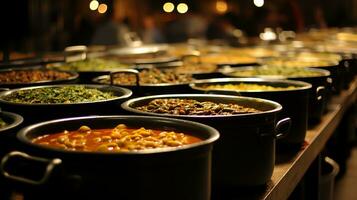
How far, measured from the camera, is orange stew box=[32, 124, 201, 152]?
157cm

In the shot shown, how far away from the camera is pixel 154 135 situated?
1.77m

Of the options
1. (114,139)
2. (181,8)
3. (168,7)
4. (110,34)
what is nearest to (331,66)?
(114,139)

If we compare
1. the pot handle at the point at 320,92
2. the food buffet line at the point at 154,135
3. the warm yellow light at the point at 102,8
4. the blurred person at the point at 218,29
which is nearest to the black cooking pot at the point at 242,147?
the food buffet line at the point at 154,135

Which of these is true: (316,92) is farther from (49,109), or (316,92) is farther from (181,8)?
(181,8)

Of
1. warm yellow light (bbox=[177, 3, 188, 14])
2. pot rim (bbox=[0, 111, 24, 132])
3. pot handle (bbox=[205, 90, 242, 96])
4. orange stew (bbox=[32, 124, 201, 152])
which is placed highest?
warm yellow light (bbox=[177, 3, 188, 14])

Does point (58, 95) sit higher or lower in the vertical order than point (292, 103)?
higher

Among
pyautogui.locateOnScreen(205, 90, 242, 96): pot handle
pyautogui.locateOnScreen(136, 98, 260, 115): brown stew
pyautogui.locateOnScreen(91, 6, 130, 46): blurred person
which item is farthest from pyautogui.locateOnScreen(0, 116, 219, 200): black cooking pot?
pyautogui.locateOnScreen(91, 6, 130, 46): blurred person

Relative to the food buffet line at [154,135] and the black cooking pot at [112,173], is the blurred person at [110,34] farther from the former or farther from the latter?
the black cooking pot at [112,173]

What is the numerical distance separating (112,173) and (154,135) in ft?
1.40

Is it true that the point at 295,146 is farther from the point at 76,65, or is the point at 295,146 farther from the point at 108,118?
the point at 76,65

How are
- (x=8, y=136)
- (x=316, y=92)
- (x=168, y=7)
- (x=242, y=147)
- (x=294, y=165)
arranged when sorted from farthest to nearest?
(x=168, y=7), (x=316, y=92), (x=294, y=165), (x=242, y=147), (x=8, y=136)

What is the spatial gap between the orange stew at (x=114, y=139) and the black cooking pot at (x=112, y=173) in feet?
0.47

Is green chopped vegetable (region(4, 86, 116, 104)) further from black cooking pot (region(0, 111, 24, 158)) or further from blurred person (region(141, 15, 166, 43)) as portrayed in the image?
blurred person (region(141, 15, 166, 43))

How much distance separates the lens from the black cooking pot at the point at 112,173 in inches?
53.1
